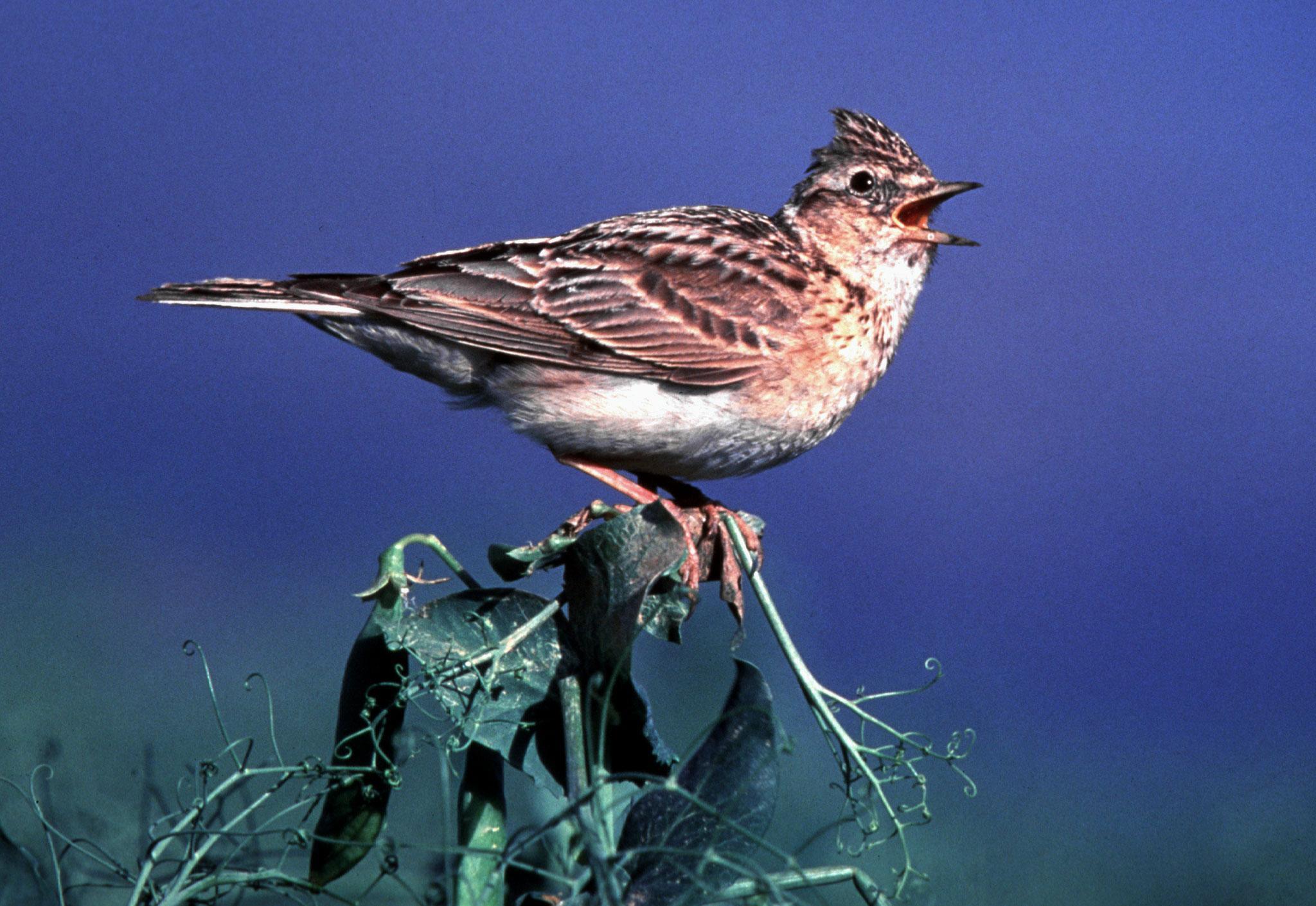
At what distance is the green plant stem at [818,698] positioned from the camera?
1.64m

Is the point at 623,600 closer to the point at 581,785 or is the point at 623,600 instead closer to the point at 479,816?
the point at 581,785

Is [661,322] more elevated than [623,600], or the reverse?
[661,322]

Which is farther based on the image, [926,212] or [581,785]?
[926,212]

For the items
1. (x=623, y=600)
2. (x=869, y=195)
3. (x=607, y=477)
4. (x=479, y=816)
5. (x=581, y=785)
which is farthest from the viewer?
(x=869, y=195)

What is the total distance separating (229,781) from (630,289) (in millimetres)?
1881

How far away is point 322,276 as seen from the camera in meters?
3.06

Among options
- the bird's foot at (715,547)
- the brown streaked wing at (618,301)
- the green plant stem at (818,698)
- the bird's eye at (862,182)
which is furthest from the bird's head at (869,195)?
the green plant stem at (818,698)

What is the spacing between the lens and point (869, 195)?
11.1ft

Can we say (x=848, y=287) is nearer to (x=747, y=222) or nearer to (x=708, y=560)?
(x=747, y=222)

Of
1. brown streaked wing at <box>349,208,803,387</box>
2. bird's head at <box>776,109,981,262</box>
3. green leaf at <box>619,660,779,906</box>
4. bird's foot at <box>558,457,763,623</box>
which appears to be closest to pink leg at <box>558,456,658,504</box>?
brown streaked wing at <box>349,208,803,387</box>

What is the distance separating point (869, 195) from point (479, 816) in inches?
86.4

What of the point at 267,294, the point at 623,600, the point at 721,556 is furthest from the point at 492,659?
the point at 267,294

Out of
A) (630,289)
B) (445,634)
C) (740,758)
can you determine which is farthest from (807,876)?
(630,289)

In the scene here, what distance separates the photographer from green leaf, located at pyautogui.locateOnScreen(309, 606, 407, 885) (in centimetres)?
175
